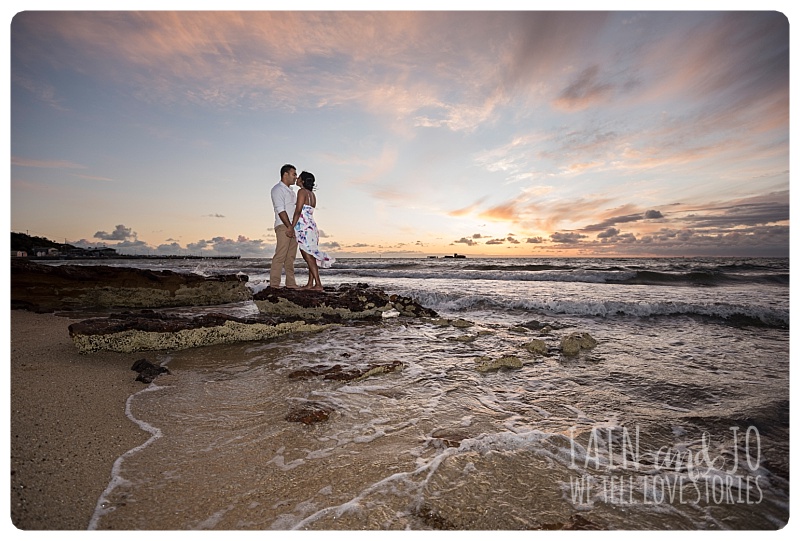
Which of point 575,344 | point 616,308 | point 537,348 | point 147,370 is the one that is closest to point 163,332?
point 147,370

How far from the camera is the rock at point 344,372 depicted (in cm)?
354

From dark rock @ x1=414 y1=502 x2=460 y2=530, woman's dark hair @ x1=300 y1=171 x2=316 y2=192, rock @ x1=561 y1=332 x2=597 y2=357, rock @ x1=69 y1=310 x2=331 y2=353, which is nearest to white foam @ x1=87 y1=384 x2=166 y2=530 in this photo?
dark rock @ x1=414 y1=502 x2=460 y2=530

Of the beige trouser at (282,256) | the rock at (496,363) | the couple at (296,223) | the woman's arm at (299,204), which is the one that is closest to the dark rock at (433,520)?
the rock at (496,363)

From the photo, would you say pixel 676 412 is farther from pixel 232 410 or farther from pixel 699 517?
pixel 232 410

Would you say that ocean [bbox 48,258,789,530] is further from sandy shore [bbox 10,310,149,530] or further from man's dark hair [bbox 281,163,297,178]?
man's dark hair [bbox 281,163,297,178]

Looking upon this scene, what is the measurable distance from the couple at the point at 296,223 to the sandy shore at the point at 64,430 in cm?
367

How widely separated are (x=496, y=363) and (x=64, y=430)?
12.6 feet

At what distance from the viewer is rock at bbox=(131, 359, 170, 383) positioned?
3294 mm

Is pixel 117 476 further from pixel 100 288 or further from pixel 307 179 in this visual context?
pixel 100 288

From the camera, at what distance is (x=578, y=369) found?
4102 mm

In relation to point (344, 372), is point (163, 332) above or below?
above

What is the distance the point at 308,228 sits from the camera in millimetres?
7355

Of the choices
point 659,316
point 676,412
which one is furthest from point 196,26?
point 659,316

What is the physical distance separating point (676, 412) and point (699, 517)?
148 centimetres
